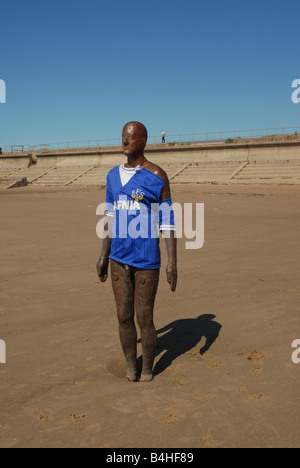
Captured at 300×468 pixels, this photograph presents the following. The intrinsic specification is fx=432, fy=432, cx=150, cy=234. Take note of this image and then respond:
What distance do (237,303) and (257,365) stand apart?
181 centimetres

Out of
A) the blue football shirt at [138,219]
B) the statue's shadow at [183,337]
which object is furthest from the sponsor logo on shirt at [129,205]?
the statue's shadow at [183,337]

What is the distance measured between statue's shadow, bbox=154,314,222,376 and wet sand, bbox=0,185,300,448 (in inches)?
0.5

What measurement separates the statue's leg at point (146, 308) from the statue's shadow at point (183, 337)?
0.21 m

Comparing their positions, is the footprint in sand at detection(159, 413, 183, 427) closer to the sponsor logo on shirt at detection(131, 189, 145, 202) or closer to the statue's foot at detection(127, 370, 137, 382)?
the statue's foot at detection(127, 370, 137, 382)

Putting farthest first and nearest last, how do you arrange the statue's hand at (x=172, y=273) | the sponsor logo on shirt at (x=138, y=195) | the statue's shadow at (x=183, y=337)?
the statue's shadow at (x=183, y=337) → the statue's hand at (x=172, y=273) → the sponsor logo on shirt at (x=138, y=195)

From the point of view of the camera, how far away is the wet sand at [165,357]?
2.92 meters

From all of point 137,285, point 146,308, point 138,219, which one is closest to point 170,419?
point 146,308

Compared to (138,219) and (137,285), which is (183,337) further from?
(138,219)

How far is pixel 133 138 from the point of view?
3.60 meters

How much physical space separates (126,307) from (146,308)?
6.8 inches

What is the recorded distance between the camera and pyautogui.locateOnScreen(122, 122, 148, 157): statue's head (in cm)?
360

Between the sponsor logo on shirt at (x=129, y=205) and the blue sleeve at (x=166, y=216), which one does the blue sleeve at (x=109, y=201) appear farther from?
the blue sleeve at (x=166, y=216)

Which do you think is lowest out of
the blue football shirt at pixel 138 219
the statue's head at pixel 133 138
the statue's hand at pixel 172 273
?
the statue's hand at pixel 172 273

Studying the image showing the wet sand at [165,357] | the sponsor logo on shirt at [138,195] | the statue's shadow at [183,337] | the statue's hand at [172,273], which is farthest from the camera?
the statue's shadow at [183,337]
